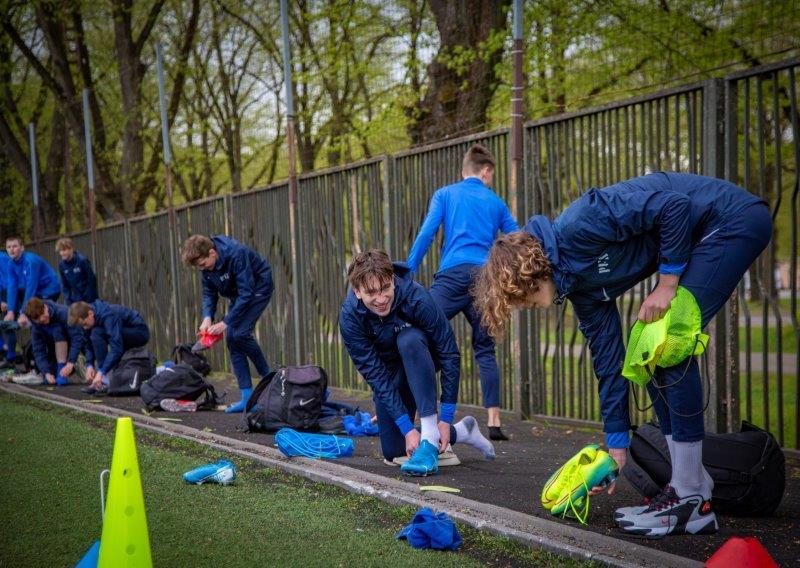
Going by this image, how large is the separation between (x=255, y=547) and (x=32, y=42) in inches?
1007

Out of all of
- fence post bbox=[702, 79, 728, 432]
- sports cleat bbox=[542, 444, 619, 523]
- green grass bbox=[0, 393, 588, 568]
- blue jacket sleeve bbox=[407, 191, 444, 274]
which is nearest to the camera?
green grass bbox=[0, 393, 588, 568]

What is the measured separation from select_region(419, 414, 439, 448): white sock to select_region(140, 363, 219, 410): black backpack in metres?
3.98

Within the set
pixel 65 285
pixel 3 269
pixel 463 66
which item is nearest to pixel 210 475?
pixel 463 66

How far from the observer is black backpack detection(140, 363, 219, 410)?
8.11 m

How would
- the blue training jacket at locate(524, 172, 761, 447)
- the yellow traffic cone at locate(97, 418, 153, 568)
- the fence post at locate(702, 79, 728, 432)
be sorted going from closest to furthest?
the yellow traffic cone at locate(97, 418, 153, 568) → the blue training jacket at locate(524, 172, 761, 447) → the fence post at locate(702, 79, 728, 432)

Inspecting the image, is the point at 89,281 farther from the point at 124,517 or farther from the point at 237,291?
the point at 124,517

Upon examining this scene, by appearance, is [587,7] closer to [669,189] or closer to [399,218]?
[399,218]

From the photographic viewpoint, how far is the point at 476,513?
391cm

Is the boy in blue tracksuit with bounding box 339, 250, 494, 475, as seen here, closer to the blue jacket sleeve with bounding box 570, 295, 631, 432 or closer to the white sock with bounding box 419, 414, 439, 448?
the white sock with bounding box 419, 414, 439, 448

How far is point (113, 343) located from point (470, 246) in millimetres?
5585

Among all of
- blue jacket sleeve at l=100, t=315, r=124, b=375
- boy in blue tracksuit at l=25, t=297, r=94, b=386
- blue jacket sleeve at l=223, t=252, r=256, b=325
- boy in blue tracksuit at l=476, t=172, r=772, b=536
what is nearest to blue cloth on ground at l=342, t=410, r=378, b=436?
blue jacket sleeve at l=223, t=252, r=256, b=325

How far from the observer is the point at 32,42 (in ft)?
82.3

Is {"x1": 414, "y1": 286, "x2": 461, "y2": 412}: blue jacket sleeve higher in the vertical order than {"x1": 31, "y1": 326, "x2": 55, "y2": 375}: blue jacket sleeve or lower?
higher

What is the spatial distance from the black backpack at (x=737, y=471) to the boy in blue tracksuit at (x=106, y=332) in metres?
7.51
